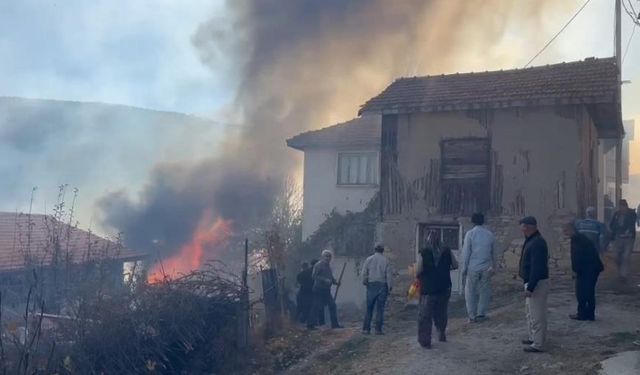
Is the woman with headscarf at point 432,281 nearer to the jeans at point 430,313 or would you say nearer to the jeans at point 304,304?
the jeans at point 430,313

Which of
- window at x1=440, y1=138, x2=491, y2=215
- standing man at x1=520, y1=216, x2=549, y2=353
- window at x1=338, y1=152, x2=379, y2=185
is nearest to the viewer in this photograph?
standing man at x1=520, y1=216, x2=549, y2=353

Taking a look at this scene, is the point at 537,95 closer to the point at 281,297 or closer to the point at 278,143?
the point at 281,297

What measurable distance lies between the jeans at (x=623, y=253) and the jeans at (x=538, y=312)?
5.57 meters

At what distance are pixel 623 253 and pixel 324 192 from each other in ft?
42.0

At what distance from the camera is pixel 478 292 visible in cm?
1053

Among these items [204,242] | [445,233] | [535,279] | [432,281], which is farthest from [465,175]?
[204,242]

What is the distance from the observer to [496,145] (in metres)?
15.1

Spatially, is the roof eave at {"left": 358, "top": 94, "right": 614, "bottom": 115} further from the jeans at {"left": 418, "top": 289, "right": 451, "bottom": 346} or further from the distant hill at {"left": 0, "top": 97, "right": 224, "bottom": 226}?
the distant hill at {"left": 0, "top": 97, "right": 224, "bottom": 226}

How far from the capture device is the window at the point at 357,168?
75.8 feet

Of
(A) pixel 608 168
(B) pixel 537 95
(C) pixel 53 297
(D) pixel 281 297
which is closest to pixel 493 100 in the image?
(B) pixel 537 95

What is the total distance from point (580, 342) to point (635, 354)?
3.50 feet

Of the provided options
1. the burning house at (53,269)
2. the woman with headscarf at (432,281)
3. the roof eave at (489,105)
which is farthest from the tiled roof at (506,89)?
the burning house at (53,269)

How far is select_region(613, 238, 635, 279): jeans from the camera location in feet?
41.9

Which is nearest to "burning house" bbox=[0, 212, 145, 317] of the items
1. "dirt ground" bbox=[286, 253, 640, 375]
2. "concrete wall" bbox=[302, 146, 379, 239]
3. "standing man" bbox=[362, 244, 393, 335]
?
"dirt ground" bbox=[286, 253, 640, 375]
